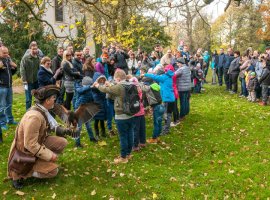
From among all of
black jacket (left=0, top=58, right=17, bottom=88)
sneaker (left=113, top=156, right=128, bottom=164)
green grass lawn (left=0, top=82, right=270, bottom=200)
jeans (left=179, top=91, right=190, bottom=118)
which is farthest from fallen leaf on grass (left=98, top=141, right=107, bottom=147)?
jeans (left=179, top=91, right=190, bottom=118)

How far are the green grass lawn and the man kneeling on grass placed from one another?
28 cm

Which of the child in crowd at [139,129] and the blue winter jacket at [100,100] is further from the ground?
the blue winter jacket at [100,100]

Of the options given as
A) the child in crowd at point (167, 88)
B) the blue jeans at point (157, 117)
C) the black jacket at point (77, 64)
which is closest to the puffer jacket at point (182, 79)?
the child in crowd at point (167, 88)

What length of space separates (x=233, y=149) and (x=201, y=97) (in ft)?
23.0

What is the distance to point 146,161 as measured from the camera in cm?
703

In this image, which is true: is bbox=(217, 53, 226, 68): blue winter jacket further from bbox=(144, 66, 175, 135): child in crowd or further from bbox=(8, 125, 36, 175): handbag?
bbox=(8, 125, 36, 175): handbag

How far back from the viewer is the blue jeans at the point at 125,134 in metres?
6.61

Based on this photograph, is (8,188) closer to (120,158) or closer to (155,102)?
(120,158)

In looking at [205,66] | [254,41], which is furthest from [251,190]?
[254,41]

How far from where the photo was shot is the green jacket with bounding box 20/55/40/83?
31.0 feet

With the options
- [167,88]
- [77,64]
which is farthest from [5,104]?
[167,88]

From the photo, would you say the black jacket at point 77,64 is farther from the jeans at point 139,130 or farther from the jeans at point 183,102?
the jeans at point 183,102

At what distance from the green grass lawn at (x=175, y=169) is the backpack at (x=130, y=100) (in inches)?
46.4

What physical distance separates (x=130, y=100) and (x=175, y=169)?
171 centimetres
